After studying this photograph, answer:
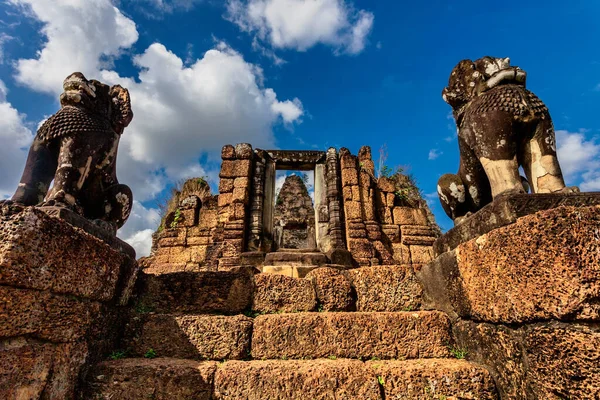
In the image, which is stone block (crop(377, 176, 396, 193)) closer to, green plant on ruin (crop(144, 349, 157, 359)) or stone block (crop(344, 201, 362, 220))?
stone block (crop(344, 201, 362, 220))

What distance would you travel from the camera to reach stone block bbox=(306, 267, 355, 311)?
289 centimetres

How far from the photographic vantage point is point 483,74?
9.43ft

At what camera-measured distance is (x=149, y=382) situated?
6.78 feet

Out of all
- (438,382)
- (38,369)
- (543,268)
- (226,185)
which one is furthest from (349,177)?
(38,369)

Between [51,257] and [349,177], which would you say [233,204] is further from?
[51,257]

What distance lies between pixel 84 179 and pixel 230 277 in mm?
1588

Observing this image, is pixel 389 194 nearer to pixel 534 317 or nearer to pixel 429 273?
pixel 429 273

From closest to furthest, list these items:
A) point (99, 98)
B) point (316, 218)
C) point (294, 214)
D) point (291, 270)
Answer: point (99, 98), point (291, 270), point (316, 218), point (294, 214)

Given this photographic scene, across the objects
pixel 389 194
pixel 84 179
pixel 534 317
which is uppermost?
pixel 389 194

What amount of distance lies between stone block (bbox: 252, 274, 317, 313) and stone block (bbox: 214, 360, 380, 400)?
73 cm

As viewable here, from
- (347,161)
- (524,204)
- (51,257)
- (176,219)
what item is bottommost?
(51,257)

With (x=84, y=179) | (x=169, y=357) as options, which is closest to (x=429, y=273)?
(x=169, y=357)

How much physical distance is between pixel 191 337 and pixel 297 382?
3.10 feet

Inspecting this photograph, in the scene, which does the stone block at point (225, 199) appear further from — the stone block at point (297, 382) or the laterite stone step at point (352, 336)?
the stone block at point (297, 382)
